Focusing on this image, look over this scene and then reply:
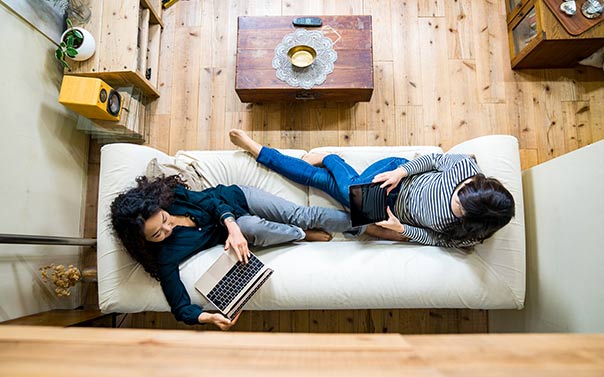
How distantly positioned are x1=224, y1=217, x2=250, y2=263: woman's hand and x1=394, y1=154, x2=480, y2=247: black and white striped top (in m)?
0.78

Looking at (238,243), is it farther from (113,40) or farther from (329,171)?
(113,40)

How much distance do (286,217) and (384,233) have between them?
52 centimetres

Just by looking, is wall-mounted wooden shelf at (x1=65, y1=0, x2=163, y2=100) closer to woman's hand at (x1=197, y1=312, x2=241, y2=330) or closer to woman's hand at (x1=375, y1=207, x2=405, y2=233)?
woman's hand at (x1=197, y1=312, x2=241, y2=330)

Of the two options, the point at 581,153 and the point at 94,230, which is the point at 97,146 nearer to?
the point at 94,230

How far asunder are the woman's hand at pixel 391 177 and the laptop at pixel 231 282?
683 mm

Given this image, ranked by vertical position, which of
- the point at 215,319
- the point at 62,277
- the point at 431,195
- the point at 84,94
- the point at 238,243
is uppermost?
the point at 84,94

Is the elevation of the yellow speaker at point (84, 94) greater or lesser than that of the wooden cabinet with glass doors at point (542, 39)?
lesser

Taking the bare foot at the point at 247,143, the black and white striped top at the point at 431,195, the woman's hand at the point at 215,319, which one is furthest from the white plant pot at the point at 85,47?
the black and white striped top at the point at 431,195

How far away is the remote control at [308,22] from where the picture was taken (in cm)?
182

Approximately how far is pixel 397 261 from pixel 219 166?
109 centimetres

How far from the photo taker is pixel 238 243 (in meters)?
1.45

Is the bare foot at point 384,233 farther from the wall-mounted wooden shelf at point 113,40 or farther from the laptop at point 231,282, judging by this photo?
the wall-mounted wooden shelf at point 113,40

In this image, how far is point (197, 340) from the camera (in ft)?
1.40

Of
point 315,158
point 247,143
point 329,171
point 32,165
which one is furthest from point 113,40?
point 329,171
